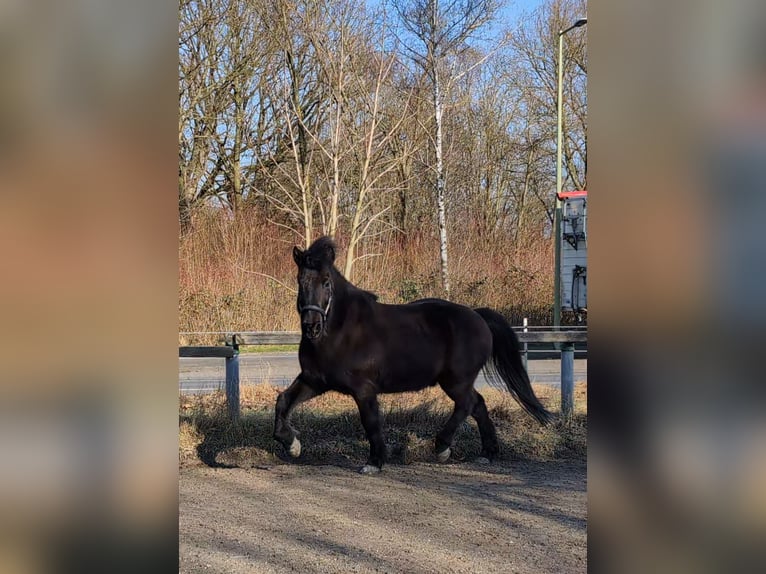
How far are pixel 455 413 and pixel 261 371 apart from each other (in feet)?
14.8

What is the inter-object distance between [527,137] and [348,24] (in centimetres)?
805

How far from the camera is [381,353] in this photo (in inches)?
243

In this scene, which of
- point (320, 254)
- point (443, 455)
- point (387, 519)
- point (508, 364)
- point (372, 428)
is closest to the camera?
point (387, 519)

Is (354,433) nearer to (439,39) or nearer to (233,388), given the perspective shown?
(233,388)

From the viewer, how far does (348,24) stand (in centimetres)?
1484

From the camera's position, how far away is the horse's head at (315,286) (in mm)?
5641

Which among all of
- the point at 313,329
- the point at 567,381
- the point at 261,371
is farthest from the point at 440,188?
the point at 313,329

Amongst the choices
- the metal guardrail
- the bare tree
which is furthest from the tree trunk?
the metal guardrail

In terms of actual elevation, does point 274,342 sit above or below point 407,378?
above

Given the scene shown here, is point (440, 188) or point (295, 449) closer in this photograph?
point (295, 449)
